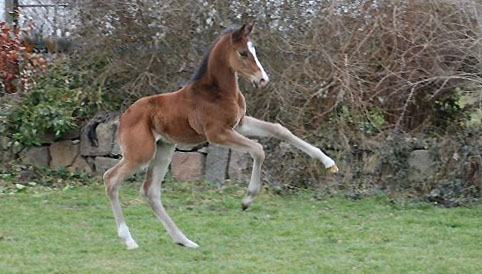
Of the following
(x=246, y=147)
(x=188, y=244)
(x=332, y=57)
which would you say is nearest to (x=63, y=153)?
(x=332, y=57)

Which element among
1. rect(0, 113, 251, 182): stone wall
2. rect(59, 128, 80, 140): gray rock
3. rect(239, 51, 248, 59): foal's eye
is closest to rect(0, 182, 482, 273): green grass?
rect(0, 113, 251, 182): stone wall

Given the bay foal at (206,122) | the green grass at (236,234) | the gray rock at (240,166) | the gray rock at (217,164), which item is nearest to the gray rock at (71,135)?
the green grass at (236,234)

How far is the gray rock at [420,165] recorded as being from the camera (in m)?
11.5

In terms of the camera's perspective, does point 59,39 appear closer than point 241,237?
No

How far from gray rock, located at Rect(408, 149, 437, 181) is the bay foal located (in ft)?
11.7

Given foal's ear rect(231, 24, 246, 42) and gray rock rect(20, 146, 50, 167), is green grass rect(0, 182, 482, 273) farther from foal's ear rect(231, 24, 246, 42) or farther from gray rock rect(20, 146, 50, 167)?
foal's ear rect(231, 24, 246, 42)

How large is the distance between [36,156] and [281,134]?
585 cm

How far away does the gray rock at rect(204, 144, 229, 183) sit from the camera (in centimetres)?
1243

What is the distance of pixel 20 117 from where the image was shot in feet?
42.9

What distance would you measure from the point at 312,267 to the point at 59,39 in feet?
23.8

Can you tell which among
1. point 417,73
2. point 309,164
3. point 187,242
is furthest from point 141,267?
point 417,73

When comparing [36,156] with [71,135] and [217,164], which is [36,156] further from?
[217,164]

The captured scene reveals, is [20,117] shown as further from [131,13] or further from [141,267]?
[141,267]

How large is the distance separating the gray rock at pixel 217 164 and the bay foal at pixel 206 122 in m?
3.74
